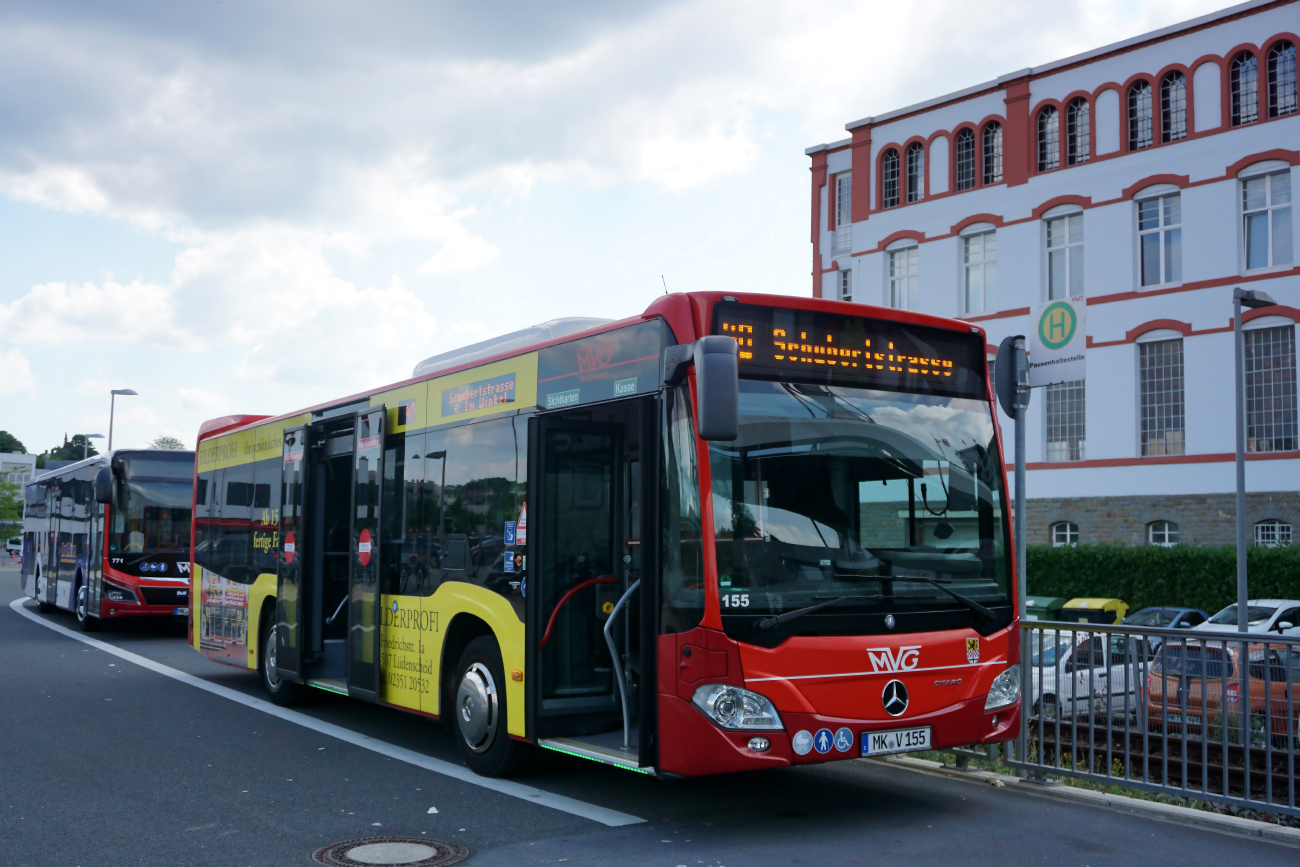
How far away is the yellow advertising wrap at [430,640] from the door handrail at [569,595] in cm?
17

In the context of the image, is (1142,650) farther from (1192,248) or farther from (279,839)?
(1192,248)

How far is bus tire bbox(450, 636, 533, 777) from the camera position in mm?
8117

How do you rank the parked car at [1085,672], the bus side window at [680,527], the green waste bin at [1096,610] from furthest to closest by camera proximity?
the green waste bin at [1096,610]
the parked car at [1085,672]
the bus side window at [680,527]

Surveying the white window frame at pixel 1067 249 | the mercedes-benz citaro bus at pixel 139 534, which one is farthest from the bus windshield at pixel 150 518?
the white window frame at pixel 1067 249

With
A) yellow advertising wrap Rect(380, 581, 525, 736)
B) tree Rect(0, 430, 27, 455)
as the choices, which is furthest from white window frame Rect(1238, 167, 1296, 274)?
tree Rect(0, 430, 27, 455)

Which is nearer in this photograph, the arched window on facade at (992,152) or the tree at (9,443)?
the arched window on facade at (992,152)

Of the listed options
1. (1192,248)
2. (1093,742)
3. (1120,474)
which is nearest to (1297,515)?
(1120,474)

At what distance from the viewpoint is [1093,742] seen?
772cm

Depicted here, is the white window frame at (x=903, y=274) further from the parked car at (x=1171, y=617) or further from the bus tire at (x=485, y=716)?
the bus tire at (x=485, y=716)

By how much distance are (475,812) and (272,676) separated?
18.6 feet

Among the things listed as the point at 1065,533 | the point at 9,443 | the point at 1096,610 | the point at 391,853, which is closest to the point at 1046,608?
the point at 1096,610

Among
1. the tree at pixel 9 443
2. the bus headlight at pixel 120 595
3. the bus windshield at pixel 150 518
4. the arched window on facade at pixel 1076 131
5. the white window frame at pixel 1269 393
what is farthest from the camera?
the tree at pixel 9 443

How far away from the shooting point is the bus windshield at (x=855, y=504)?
6.49m

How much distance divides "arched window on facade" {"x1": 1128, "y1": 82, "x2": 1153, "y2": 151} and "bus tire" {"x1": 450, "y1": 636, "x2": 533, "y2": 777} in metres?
28.4
